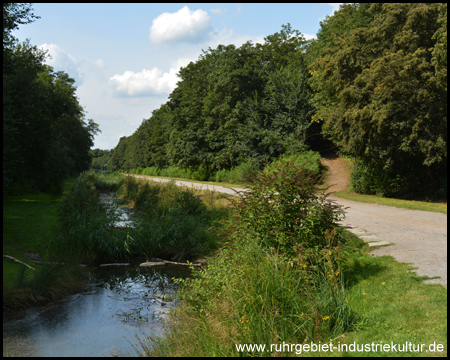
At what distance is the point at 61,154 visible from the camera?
83.4ft

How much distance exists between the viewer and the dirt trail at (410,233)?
23.5 feet

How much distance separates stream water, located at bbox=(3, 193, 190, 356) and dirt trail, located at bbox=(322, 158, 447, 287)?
374 centimetres

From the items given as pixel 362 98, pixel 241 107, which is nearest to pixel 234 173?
pixel 241 107

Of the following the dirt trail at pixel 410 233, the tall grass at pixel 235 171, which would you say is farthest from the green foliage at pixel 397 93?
the dirt trail at pixel 410 233

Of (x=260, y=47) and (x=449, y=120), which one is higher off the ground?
(x=260, y=47)

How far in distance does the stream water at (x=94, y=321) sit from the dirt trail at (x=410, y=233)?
12.3 ft

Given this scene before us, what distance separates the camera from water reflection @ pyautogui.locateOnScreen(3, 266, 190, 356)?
554 cm

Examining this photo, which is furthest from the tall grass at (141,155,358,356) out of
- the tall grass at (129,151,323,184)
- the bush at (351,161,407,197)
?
the bush at (351,161,407,197)

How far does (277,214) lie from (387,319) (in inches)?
90.5

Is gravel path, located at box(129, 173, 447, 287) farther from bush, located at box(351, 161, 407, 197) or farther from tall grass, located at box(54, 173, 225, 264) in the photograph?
bush, located at box(351, 161, 407, 197)

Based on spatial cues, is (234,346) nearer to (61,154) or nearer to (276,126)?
(61,154)

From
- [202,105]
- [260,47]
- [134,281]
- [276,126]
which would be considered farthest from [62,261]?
[202,105]

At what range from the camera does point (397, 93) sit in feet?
56.4

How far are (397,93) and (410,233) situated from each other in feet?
30.3
